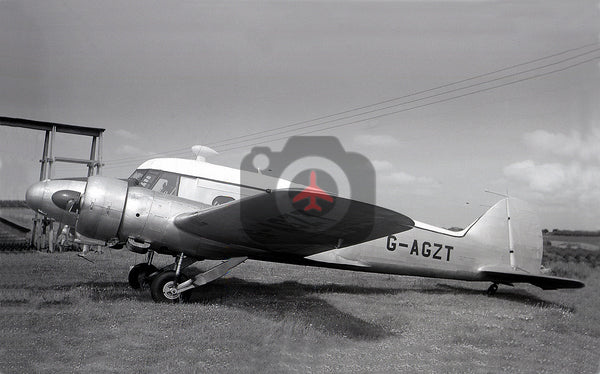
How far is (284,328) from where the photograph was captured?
16.5ft

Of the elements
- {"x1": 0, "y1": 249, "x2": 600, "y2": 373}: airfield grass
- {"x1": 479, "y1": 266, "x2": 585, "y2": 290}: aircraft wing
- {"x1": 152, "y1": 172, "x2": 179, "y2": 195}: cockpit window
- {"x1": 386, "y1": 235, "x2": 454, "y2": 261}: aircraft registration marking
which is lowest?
{"x1": 0, "y1": 249, "x2": 600, "y2": 373}: airfield grass

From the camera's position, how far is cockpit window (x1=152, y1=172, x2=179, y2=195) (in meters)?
6.75

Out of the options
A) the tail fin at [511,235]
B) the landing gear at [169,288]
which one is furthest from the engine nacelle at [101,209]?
the tail fin at [511,235]

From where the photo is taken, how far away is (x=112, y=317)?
16.6 feet

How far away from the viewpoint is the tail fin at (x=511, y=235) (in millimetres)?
8156

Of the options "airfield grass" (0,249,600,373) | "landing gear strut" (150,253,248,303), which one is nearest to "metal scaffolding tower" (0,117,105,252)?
"airfield grass" (0,249,600,373)

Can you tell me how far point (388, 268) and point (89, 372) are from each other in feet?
18.1

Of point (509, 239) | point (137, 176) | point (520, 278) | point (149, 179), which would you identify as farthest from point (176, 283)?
point (509, 239)

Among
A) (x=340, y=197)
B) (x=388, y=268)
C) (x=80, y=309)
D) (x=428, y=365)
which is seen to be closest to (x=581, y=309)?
(x=388, y=268)

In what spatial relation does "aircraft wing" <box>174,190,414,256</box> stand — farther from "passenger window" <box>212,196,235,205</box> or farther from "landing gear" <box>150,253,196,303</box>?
"passenger window" <box>212,196,235,205</box>

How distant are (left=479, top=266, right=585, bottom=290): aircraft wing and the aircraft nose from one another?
7873 millimetres

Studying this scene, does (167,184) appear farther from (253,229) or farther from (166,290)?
(253,229)

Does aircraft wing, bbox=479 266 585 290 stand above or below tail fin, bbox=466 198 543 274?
below

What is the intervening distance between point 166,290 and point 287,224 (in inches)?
84.9
